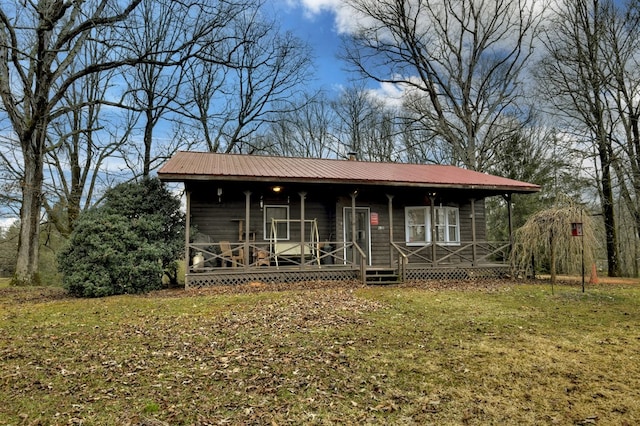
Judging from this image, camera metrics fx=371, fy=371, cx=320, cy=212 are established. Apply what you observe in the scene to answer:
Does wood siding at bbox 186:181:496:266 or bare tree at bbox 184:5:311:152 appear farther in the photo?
bare tree at bbox 184:5:311:152

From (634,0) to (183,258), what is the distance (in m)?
20.3

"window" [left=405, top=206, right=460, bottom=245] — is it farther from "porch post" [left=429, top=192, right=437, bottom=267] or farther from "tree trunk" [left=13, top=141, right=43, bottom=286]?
"tree trunk" [left=13, top=141, right=43, bottom=286]

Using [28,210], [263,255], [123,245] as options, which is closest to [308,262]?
[263,255]

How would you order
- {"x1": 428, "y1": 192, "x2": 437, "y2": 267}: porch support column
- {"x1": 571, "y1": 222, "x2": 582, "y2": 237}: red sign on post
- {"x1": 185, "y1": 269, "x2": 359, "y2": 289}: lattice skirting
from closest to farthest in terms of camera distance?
{"x1": 571, "y1": 222, "x2": 582, "y2": 237}: red sign on post < {"x1": 185, "y1": 269, "x2": 359, "y2": 289}: lattice skirting < {"x1": 428, "y1": 192, "x2": 437, "y2": 267}: porch support column

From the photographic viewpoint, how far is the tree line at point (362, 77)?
1297 cm

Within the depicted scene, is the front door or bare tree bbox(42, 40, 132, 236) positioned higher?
bare tree bbox(42, 40, 132, 236)

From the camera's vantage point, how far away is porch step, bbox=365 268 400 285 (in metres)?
11.4

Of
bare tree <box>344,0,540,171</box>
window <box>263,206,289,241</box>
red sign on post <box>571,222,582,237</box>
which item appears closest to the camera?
red sign on post <box>571,222,582,237</box>

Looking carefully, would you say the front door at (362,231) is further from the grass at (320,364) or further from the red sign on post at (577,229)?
the red sign on post at (577,229)

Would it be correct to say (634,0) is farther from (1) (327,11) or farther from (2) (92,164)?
(2) (92,164)

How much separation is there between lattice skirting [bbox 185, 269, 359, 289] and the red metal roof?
282 cm

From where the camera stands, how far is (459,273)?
13.0 meters

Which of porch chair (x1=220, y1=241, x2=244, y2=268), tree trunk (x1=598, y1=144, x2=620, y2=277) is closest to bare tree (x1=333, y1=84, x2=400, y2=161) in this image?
tree trunk (x1=598, y1=144, x2=620, y2=277)

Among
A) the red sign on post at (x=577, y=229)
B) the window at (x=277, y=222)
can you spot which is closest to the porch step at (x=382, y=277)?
the window at (x=277, y=222)
